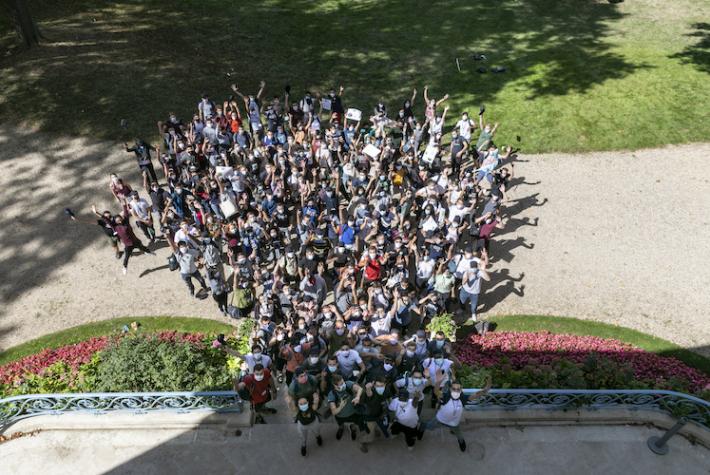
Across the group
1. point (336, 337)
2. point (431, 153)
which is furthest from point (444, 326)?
point (431, 153)

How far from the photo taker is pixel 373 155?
48.6ft

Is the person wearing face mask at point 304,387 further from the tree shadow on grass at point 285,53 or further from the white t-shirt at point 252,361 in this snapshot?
the tree shadow on grass at point 285,53

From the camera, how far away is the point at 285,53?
26.3 m

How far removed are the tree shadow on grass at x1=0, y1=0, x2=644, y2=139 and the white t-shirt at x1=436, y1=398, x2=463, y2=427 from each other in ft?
54.7

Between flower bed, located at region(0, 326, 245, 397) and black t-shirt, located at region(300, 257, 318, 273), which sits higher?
black t-shirt, located at region(300, 257, 318, 273)

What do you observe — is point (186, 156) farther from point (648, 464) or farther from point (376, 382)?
point (648, 464)

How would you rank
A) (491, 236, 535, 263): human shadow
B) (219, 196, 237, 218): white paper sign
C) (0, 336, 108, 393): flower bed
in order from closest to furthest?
(0, 336, 108, 393): flower bed < (219, 196, 237, 218): white paper sign < (491, 236, 535, 263): human shadow

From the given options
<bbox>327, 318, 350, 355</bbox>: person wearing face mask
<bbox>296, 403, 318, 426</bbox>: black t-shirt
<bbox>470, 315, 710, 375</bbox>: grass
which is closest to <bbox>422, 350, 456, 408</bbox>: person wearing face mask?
<bbox>327, 318, 350, 355</bbox>: person wearing face mask

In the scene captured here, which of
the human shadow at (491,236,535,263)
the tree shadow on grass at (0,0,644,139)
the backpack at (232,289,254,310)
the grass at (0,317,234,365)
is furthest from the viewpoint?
the tree shadow on grass at (0,0,644,139)

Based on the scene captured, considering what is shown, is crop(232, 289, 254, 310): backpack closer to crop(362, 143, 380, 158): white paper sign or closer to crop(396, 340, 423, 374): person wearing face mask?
crop(396, 340, 423, 374): person wearing face mask

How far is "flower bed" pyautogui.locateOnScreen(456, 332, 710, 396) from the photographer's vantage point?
32.2 feet

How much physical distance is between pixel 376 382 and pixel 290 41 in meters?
24.1

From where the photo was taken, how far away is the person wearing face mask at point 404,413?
8.21m

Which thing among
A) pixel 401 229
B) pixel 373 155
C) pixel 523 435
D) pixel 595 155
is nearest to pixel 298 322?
pixel 401 229
